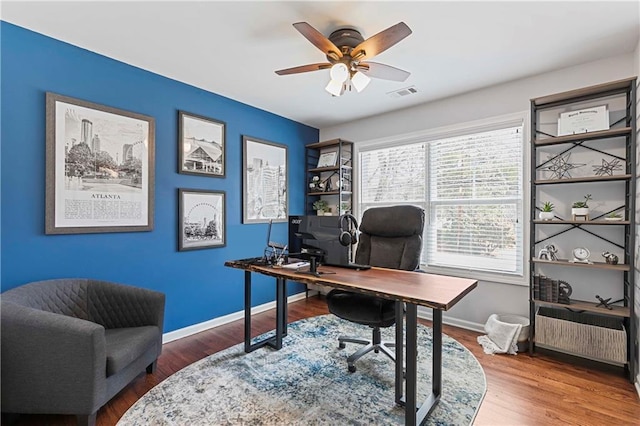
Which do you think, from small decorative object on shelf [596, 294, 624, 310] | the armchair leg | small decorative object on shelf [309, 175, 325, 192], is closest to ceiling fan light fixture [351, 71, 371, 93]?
small decorative object on shelf [309, 175, 325, 192]

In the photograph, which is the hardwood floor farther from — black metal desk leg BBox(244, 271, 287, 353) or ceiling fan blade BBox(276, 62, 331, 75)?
ceiling fan blade BBox(276, 62, 331, 75)

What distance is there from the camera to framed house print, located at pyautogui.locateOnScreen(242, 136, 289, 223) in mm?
3641

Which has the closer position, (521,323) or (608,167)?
(608,167)

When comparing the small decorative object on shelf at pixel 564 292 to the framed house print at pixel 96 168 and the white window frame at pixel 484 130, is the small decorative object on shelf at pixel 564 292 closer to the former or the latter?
the white window frame at pixel 484 130

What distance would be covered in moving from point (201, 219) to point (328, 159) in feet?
6.57

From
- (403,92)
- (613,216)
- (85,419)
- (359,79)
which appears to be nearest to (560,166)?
(613,216)

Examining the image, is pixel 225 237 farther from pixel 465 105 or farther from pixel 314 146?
pixel 465 105

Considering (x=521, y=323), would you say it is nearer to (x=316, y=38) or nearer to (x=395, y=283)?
(x=395, y=283)

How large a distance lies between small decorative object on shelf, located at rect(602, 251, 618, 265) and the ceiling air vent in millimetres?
2234

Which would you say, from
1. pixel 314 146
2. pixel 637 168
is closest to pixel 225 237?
pixel 314 146

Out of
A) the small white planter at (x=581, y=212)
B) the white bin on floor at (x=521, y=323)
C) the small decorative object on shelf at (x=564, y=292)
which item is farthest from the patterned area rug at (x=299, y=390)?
the small white planter at (x=581, y=212)

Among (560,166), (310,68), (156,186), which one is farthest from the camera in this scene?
(156,186)

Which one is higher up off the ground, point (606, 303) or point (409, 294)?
point (409, 294)

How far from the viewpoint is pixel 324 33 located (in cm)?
220
